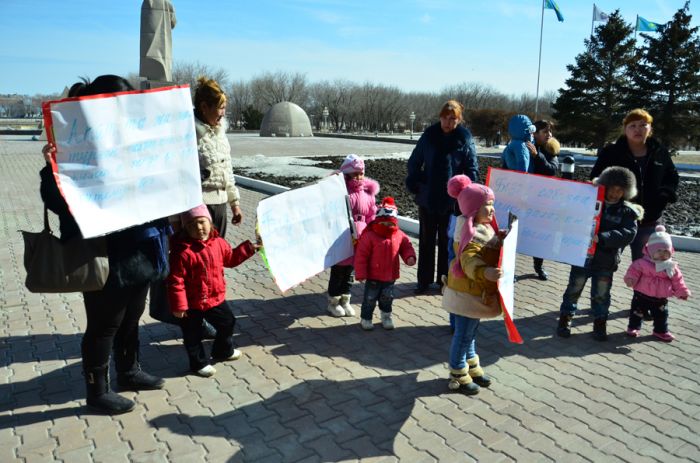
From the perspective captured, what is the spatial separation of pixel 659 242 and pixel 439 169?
6.69ft

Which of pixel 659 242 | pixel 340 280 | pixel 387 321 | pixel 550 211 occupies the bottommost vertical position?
pixel 387 321

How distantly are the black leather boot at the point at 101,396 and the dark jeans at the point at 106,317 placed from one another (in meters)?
0.05

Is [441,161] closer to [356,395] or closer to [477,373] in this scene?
[477,373]

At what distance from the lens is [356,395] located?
3553 millimetres

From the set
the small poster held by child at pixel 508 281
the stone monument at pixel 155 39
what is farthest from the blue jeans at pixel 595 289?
the stone monument at pixel 155 39

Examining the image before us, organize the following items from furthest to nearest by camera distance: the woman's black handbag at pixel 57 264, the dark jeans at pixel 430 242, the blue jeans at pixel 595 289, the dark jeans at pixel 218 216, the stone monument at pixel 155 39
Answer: the stone monument at pixel 155 39, the dark jeans at pixel 430 242, the blue jeans at pixel 595 289, the dark jeans at pixel 218 216, the woman's black handbag at pixel 57 264

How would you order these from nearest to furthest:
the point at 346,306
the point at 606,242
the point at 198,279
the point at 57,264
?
the point at 57,264 < the point at 198,279 < the point at 606,242 < the point at 346,306

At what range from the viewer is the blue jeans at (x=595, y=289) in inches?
177

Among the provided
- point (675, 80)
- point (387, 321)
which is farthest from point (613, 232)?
point (675, 80)

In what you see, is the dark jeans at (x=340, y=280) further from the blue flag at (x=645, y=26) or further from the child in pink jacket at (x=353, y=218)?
the blue flag at (x=645, y=26)

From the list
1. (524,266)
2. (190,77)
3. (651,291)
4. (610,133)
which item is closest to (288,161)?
(524,266)

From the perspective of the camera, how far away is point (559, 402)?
139 inches

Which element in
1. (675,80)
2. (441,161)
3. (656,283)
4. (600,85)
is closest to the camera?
(656,283)

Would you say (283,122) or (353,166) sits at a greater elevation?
(283,122)
